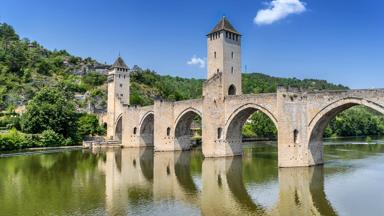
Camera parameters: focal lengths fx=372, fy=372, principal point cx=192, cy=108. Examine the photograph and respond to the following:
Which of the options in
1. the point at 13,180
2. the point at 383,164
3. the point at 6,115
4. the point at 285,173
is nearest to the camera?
the point at 13,180

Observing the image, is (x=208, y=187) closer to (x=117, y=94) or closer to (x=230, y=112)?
(x=230, y=112)

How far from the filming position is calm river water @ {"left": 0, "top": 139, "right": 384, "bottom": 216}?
17.4m

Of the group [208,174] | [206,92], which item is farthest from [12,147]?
[208,174]

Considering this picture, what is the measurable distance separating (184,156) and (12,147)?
76.1ft

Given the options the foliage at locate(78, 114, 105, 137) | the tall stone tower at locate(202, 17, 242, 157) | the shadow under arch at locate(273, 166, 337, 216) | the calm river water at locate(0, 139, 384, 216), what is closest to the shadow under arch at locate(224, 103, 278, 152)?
the tall stone tower at locate(202, 17, 242, 157)

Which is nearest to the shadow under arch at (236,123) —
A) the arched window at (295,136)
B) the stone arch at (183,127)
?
the arched window at (295,136)

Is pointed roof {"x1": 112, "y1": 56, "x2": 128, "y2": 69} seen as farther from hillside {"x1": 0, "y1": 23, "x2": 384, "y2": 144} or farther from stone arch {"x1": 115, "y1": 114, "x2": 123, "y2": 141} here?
hillside {"x1": 0, "y1": 23, "x2": 384, "y2": 144}

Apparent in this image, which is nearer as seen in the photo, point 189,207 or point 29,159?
point 189,207

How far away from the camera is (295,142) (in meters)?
29.3

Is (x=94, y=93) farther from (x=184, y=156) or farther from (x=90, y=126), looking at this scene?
(x=184, y=156)

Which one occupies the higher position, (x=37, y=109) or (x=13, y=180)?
(x=37, y=109)

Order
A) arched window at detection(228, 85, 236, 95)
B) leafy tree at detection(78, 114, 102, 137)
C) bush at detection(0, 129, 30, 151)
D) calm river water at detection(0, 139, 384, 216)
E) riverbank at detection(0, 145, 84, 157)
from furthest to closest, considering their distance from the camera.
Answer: leafy tree at detection(78, 114, 102, 137) → bush at detection(0, 129, 30, 151) → riverbank at detection(0, 145, 84, 157) → arched window at detection(228, 85, 236, 95) → calm river water at detection(0, 139, 384, 216)

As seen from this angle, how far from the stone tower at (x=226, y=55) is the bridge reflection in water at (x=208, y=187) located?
7.93 m

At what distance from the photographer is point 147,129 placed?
53969mm
